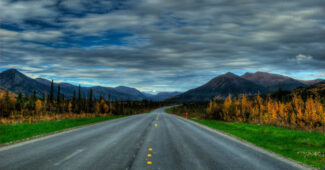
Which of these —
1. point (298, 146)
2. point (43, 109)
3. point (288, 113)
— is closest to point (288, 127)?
point (288, 113)

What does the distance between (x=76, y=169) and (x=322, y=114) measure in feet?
58.3

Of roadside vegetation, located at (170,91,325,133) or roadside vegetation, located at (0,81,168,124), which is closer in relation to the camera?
roadside vegetation, located at (170,91,325,133)

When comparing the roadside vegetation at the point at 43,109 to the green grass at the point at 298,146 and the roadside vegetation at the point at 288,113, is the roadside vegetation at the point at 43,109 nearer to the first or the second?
the green grass at the point at 298,146

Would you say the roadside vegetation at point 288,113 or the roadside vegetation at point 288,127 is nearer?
the roadside vegetation at point 288,127

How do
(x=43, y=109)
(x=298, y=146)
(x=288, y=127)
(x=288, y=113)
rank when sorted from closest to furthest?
(x=298, y=146), (x=288, y=127), (x=288, y=113), (x=43, y=109)

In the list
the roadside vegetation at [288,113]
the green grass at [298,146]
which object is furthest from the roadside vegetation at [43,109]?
the roadside vegetation at [288,113]

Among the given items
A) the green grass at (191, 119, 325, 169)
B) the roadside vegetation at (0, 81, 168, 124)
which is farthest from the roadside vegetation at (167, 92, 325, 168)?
the roadside vegetation at (0, 81, 168, 124)

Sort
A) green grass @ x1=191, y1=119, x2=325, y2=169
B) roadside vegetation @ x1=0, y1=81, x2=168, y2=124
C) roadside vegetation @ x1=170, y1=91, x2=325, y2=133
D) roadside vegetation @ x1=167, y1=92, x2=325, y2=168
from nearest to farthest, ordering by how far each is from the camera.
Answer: green grass @ x1=191, y1=119, x2=325, y2=169 < roadside vegetation @ x1=167, y1=92, x2=325, y2=168 < roadside vegetation @ x1=170, y1=91, x2=325, y2=133 < roadside vegetation @ x1=0, y1=81, x2=168, y2=124

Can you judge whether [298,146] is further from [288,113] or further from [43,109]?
[43,109]

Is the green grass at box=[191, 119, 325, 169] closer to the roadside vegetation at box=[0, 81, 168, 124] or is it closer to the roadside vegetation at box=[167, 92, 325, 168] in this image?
the roadside vegetation at box=[167, 92, 325, 168]

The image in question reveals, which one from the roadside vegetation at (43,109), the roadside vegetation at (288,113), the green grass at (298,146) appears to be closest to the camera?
the green grass at (298,146)

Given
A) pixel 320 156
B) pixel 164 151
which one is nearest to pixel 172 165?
pixel 164 151

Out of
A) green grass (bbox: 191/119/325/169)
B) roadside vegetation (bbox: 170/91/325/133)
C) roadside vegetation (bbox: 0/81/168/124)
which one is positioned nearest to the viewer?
green grass (bbox: 191/119/325/169)

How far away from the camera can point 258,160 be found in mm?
7918
